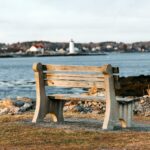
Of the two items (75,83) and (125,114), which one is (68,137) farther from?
(125,114)

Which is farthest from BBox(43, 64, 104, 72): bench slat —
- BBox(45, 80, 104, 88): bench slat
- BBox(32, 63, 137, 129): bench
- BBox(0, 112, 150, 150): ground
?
BBox(0, 112, 150, 150): ground

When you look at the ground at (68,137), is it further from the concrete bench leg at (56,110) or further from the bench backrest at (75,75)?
the bench backrest at (75,75)

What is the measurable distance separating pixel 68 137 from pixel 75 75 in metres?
1.63

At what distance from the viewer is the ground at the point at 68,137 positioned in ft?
25.5

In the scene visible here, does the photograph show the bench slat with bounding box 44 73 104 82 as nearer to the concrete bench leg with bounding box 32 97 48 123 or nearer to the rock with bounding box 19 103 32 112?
the concrete bench leg with bounding box 32 97 48 123

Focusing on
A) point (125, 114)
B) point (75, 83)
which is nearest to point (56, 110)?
point (75, 83)

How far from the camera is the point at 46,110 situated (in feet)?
33.6

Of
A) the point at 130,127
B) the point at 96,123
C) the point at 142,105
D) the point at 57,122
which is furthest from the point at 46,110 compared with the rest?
the point at 142,105

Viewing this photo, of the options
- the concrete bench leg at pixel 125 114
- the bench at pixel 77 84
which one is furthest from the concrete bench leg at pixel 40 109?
the concrete bench leg at pixel 125 114

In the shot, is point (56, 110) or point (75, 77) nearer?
point (75, 77)

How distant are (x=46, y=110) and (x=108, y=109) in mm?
1476

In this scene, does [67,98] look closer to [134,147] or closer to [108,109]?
[108,109]

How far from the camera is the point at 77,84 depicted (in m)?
9.66

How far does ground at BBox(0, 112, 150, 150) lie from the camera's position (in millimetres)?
7775
